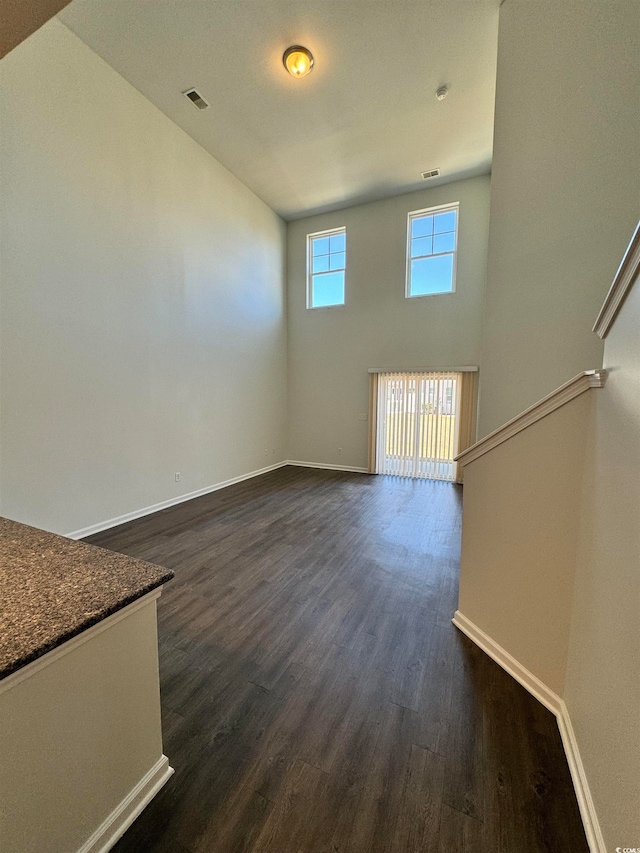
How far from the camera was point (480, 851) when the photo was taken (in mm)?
1031

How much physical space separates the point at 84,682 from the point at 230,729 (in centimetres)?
83

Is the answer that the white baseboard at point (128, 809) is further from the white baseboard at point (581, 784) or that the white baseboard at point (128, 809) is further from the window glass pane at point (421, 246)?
the window glass pane at point (421, 246)

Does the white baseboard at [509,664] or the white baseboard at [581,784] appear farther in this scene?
the white baseboard at [509,664]

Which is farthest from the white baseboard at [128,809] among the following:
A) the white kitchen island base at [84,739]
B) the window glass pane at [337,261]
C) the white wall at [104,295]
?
the window glass pane at [337,261]

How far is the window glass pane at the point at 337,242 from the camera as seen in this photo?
249 inches

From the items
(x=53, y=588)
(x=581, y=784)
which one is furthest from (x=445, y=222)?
(x=53, y=588)

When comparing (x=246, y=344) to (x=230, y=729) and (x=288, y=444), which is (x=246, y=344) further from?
(x=230, y=729)

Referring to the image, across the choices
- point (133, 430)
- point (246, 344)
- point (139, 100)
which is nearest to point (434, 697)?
point (133, 430)

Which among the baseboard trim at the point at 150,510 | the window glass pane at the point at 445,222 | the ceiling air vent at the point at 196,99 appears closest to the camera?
the baseboard trim at the point at 150,510

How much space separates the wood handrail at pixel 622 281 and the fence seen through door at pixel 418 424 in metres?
4.45

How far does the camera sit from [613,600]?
1080 millimetres

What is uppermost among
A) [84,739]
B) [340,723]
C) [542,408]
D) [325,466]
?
[542,408]

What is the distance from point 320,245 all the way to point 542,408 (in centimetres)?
623

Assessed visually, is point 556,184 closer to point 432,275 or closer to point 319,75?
point 319,75
